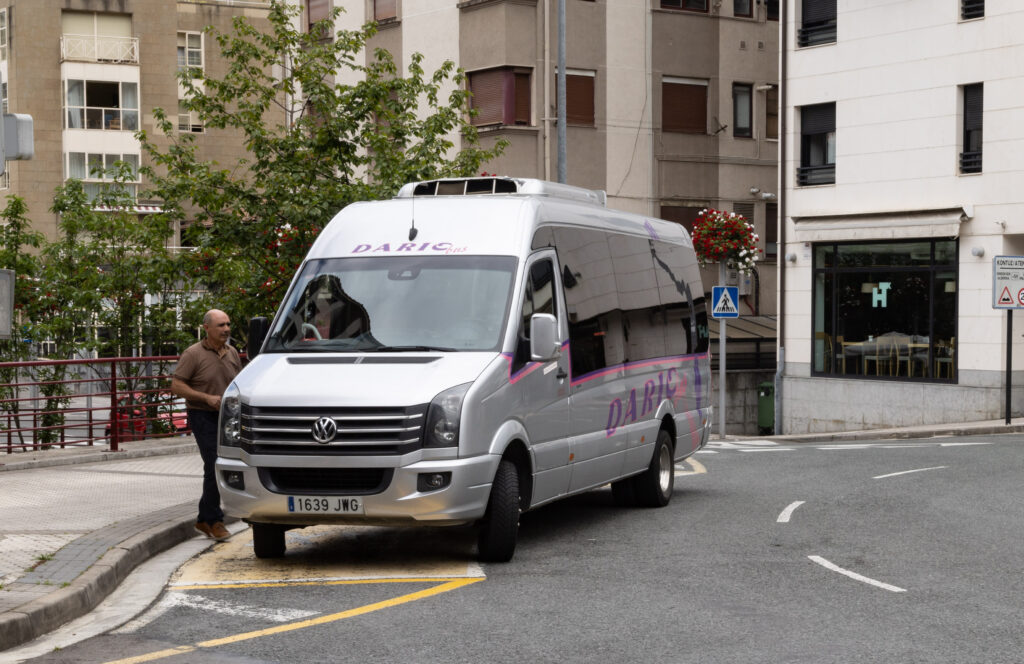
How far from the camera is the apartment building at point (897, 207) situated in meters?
29.6

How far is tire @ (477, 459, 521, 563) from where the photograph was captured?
390 inches

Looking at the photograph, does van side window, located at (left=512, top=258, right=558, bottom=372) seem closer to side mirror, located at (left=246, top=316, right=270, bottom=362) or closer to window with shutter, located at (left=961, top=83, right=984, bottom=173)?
side mirror, located at (left=246, top=316, right=270, bottom=362)

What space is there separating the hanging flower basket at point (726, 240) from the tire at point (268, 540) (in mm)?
25081

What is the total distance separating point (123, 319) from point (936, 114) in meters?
17.0

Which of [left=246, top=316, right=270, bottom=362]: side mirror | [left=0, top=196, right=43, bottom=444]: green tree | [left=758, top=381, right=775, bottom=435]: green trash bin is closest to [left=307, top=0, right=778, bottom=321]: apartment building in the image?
[left=758, top=381, right=775, bottom=435]: green trash bin

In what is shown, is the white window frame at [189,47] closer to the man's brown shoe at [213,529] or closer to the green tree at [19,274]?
the green tree at [19,274]

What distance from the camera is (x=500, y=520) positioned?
9938mm

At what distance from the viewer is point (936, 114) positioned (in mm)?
30922

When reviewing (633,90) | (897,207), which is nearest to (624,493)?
(897,207)

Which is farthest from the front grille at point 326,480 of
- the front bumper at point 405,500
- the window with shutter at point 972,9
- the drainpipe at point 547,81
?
the drainpipe at point 547,81

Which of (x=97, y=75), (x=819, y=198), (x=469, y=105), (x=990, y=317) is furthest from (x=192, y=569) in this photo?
(x=97, y=75)

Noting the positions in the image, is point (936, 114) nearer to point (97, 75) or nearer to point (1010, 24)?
point (1010, 24)

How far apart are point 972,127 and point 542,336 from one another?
2250cm

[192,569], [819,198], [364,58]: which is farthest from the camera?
[364,58]
